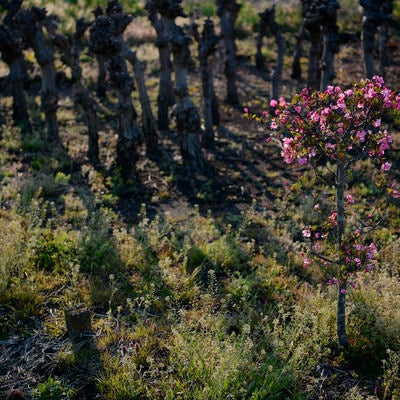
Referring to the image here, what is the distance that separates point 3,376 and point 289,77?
1522 cm

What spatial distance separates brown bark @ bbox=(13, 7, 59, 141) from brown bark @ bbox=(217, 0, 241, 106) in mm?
5250

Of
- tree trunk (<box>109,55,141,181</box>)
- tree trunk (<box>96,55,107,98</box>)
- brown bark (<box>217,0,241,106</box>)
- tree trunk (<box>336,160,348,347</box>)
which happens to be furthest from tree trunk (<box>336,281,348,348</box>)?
tree trunk (<box>96,55,107,98</box>)

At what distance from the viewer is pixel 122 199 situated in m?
9.89

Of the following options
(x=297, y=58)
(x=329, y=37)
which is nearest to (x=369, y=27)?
(x=329, y=37)

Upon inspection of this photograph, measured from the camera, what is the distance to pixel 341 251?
5320 mm

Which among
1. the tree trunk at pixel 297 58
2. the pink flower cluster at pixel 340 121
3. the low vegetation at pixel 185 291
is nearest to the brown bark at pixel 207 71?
the low vegetation at pixel 185 291

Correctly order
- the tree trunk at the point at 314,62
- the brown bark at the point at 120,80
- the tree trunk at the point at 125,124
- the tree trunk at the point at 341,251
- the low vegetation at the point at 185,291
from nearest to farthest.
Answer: the low vegetation at the point at 185,291, the tree trunk at the point at 341,251, the brown bark at the point at 120,80, the tree trunk at the point at 125,124, the tree trunk at the point at 314,62

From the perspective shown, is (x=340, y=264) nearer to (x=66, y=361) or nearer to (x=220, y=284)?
(x=220, y=284)

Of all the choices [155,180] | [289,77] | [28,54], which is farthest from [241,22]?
[155,180]

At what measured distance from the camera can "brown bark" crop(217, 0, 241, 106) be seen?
1552 cm

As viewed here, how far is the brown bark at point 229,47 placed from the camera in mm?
15523

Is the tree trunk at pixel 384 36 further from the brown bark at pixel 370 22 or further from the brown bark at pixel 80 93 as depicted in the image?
the brown bark at pixel 80 93

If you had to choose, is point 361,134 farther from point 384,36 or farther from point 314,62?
point 384,36

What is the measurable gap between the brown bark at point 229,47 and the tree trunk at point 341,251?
10.6 m
